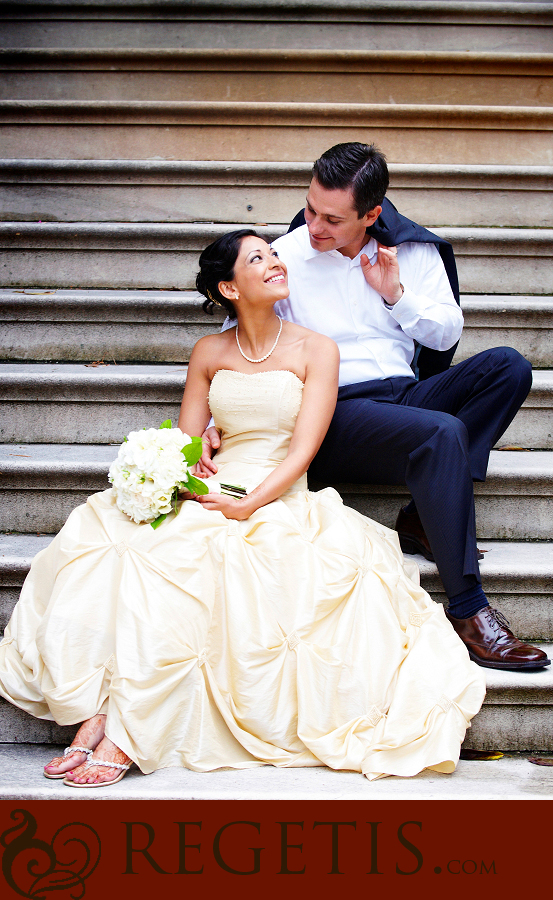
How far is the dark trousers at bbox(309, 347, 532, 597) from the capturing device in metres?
2.05

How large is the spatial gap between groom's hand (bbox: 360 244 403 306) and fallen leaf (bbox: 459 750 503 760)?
1.48m

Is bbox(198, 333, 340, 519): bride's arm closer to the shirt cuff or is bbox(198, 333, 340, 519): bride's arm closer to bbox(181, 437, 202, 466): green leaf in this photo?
bbox(181, 437, 202, 466): green leaf

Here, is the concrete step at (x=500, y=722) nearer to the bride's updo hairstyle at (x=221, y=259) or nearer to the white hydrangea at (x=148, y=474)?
the white hydrangea at (x=148, y=474)

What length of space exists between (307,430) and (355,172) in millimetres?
889

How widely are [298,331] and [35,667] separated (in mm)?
1353

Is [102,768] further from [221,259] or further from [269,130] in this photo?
[269,130]

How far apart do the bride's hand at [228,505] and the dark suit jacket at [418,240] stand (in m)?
1.05

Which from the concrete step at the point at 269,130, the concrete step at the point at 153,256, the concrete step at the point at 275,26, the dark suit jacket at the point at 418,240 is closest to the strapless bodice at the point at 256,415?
the dark suit jacket at the point at 418,240

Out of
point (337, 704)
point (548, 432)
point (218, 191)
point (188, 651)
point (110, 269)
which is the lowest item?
point (337, 704)

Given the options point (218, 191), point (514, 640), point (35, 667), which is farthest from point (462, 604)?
point (218, 191)

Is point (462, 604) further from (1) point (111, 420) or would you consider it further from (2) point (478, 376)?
(1) point (111, 420)

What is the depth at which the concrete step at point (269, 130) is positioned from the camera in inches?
149

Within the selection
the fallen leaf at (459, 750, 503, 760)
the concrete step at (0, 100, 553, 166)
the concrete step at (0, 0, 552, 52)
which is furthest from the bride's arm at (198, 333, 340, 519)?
the concrete step at (0, 0, 552, 52)

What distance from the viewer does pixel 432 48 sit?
4.32 meters
